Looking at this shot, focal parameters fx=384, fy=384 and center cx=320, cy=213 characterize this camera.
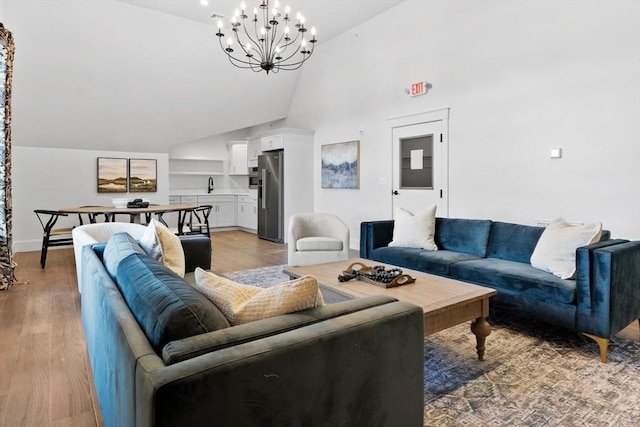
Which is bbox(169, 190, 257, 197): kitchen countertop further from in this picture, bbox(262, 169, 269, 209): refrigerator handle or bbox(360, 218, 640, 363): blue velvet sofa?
bbox(360, 218, 640, 363): blue velvet sofa

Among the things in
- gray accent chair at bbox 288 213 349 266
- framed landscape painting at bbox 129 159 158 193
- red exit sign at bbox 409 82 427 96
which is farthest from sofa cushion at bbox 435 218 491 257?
framed landscape painting at bbox 129 159 158 193

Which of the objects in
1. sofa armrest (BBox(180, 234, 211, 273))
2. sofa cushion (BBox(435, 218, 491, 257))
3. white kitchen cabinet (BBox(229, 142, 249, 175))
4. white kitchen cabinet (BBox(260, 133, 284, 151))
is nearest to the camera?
sofa armrest (BBox(180, 234, 211, 273))

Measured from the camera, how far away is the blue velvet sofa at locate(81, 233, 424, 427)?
926 millimetres

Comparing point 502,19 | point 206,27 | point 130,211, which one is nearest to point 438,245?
point 502,19

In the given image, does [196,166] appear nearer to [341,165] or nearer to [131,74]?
[131,74]

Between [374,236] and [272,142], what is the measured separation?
4.03 meters

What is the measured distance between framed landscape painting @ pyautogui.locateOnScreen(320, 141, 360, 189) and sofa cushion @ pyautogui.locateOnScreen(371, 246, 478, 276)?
2.55m

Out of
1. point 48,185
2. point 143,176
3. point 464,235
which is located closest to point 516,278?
point 464,235

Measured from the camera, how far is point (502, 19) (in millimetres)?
4320

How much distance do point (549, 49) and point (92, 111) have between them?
21.2 ft

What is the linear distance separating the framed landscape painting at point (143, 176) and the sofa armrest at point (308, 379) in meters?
7.15

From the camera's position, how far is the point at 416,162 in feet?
18.0

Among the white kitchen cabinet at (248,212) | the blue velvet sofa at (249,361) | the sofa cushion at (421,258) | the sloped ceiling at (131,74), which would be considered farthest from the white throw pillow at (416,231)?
the white kitchen cabinet at (248,212)

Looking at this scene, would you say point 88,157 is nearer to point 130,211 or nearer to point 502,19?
point 130,211
